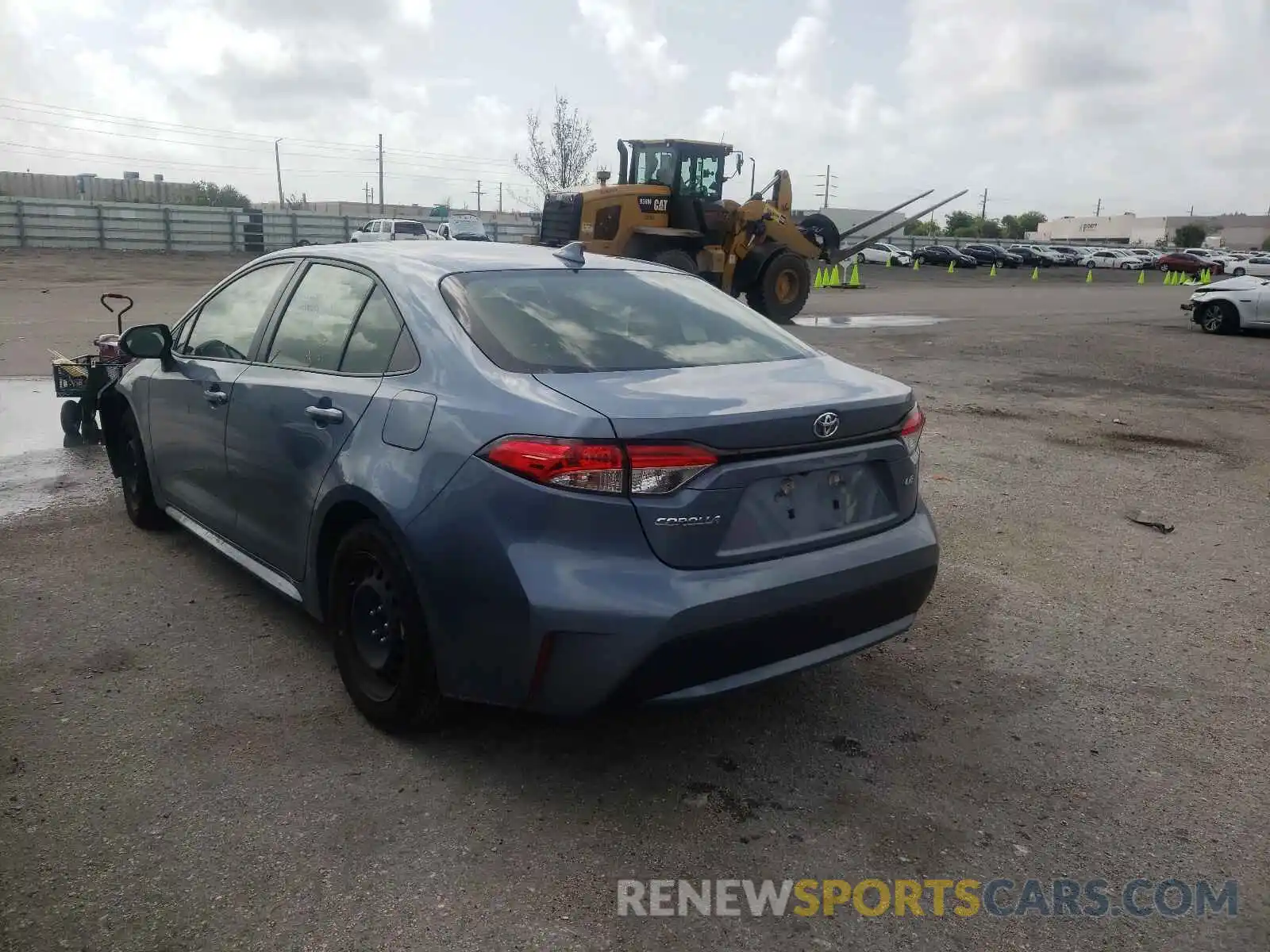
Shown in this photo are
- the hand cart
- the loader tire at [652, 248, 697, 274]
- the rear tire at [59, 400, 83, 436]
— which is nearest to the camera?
the hand cart

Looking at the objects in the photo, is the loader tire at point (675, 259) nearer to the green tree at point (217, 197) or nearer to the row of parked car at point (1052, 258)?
the row of parked car at point (1052, 258)

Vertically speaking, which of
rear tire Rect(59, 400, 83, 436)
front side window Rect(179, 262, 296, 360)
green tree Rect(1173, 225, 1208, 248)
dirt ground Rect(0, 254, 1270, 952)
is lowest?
dirt ground Rect(0, 254, 1270, 952)

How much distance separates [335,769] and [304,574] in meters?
0.81

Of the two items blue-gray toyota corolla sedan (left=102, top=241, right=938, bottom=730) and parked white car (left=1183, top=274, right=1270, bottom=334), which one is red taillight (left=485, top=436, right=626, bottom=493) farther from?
parked white car (left=1183, top=274, right=1270, bottom=334)

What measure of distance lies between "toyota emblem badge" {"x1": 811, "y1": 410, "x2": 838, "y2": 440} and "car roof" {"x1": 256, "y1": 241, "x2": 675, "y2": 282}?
1332 millimetres

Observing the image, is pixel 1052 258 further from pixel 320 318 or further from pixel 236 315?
pixel 320 318

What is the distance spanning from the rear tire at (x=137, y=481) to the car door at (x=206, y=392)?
0.89 feet

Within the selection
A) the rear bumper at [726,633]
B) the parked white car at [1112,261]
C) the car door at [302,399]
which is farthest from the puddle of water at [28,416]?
the parked white car at [1112,261]

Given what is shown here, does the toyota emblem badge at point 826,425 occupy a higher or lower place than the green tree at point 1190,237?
lower

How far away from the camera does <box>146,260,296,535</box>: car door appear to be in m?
4.28

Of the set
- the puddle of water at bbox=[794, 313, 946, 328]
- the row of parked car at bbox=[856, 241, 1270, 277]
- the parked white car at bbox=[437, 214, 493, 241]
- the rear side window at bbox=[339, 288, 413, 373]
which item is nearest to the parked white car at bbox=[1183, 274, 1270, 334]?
the puddle of water at bbox=[794, 313, 946, 328]

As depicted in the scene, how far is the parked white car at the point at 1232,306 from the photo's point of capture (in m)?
18.2

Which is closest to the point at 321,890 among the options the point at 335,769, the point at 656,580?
the point at 335,769

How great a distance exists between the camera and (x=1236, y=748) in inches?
137
